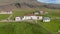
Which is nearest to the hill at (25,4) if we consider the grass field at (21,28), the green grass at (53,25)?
the green grass at (53,25)

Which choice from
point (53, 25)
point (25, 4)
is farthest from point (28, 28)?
point (25, 4)

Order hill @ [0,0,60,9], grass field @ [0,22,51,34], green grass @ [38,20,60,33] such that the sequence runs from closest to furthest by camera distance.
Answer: grass field @ [0,22,51,34], green grass @ [38,20,60,33], hill @ [0,0,60,9]

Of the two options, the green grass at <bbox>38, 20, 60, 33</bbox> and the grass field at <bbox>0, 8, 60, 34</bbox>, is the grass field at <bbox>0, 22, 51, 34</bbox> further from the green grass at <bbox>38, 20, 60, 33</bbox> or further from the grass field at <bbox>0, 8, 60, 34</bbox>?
the green grass at <bbox>38, 20, 60, 33</bbox>

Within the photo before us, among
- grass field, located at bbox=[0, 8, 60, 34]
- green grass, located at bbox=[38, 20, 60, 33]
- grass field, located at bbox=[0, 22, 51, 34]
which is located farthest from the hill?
grass field, located at bbox=[0, 8, 60, 34]

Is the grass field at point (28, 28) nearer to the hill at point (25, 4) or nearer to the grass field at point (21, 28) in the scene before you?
the grass field at point (21, 28)

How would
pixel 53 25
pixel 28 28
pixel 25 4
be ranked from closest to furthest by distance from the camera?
pixel 28 28
pixel 53 25
pixel 25 4

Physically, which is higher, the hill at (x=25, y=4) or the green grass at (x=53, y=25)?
the hill at (x=25, y=4)

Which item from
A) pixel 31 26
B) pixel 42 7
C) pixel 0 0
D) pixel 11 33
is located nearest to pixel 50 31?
pixel 31 26

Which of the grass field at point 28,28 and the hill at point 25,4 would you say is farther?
the hill at point 25,4

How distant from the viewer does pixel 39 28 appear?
21094mm

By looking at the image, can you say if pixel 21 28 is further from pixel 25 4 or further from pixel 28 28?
pixel 25 4

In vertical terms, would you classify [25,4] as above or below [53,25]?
above

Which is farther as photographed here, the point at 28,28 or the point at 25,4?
the point at 25,4

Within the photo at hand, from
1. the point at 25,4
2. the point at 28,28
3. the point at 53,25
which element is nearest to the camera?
the point at 28,28
